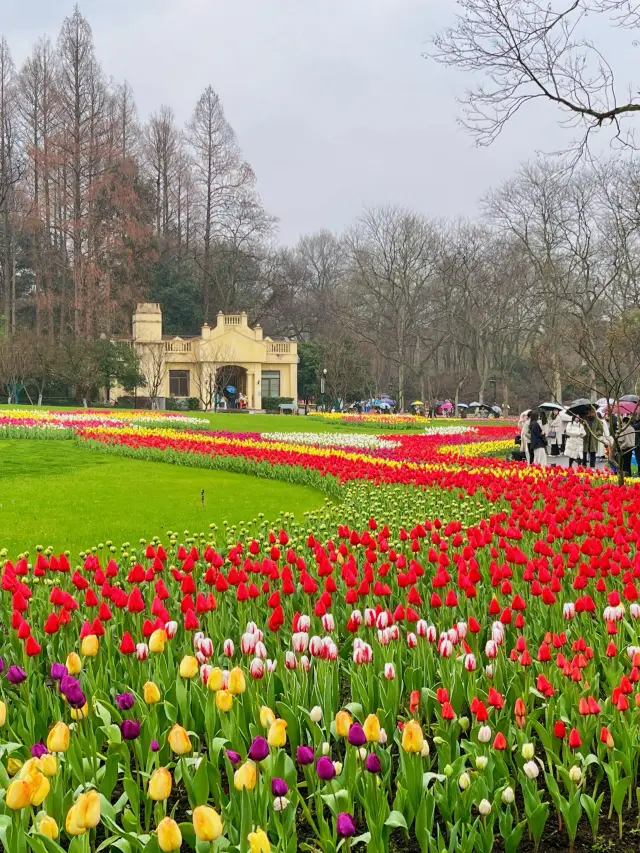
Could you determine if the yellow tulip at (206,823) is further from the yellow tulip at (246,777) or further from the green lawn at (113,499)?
the green lawn at (113,499)

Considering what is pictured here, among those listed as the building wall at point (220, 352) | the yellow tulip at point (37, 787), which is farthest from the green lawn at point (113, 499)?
the building wall at point (220, 352)

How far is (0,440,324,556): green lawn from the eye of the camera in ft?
27.3

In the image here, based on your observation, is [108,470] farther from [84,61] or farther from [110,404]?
[84,61]

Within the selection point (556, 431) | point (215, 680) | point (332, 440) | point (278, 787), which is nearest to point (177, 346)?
point (332, 440)

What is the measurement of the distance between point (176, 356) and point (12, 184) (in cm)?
1344

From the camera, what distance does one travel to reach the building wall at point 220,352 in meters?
49.5

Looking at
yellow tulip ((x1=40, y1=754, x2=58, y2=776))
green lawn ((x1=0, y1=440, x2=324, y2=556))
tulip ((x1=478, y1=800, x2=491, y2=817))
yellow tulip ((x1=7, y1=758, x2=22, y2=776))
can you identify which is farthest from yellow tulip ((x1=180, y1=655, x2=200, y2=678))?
green lawn ((x1=0, y1=440, x2=324, y2=556))

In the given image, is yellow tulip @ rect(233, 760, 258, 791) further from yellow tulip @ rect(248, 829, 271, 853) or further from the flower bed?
yellow tulip @ rect(248, 829, 271, 853)

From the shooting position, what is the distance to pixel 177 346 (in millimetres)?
50531

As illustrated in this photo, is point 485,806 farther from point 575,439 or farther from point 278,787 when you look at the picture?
point 575,439

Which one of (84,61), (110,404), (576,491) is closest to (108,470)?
(576,491)

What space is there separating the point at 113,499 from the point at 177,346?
4060 centimetres

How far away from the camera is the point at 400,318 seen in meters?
51.3

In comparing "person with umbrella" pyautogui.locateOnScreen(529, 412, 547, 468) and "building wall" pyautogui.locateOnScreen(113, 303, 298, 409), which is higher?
"building wall" pyautogui.locateOnScreen(113, 303, 298, 409)
